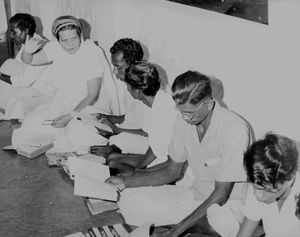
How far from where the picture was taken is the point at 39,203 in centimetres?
350

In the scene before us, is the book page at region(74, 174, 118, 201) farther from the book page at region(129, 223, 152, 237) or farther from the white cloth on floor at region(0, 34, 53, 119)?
the white cloth on floor at region(0, 34, 53, 119)

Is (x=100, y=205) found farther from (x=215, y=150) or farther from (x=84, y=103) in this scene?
(x=84, y=103)

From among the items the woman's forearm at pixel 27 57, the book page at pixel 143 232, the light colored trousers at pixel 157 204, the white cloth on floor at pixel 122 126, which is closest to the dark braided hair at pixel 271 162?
the book page at pixel 143 232

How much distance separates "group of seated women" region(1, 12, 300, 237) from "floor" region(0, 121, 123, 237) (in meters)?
0.23

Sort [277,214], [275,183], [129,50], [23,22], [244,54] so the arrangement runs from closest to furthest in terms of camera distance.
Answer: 1. [275,183]
2. [277,214]
3. [244,54]
4. [129,50]
5. [23,22]

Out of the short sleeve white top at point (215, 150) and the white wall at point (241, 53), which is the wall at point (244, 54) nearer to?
the white wall at point (241, 53)

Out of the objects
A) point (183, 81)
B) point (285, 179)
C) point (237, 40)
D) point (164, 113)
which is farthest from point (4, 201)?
point (285, 179)

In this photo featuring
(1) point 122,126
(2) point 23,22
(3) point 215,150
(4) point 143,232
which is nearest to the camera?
(4) point 143,232

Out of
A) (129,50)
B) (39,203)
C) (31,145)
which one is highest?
(129,50)

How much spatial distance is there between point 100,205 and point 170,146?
0.68 metres

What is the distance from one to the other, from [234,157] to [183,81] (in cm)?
48

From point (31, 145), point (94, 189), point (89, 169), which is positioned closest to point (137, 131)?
point (89, 169)

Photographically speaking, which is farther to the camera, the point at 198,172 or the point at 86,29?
the point at 86,29

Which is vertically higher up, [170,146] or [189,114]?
[189,114]
